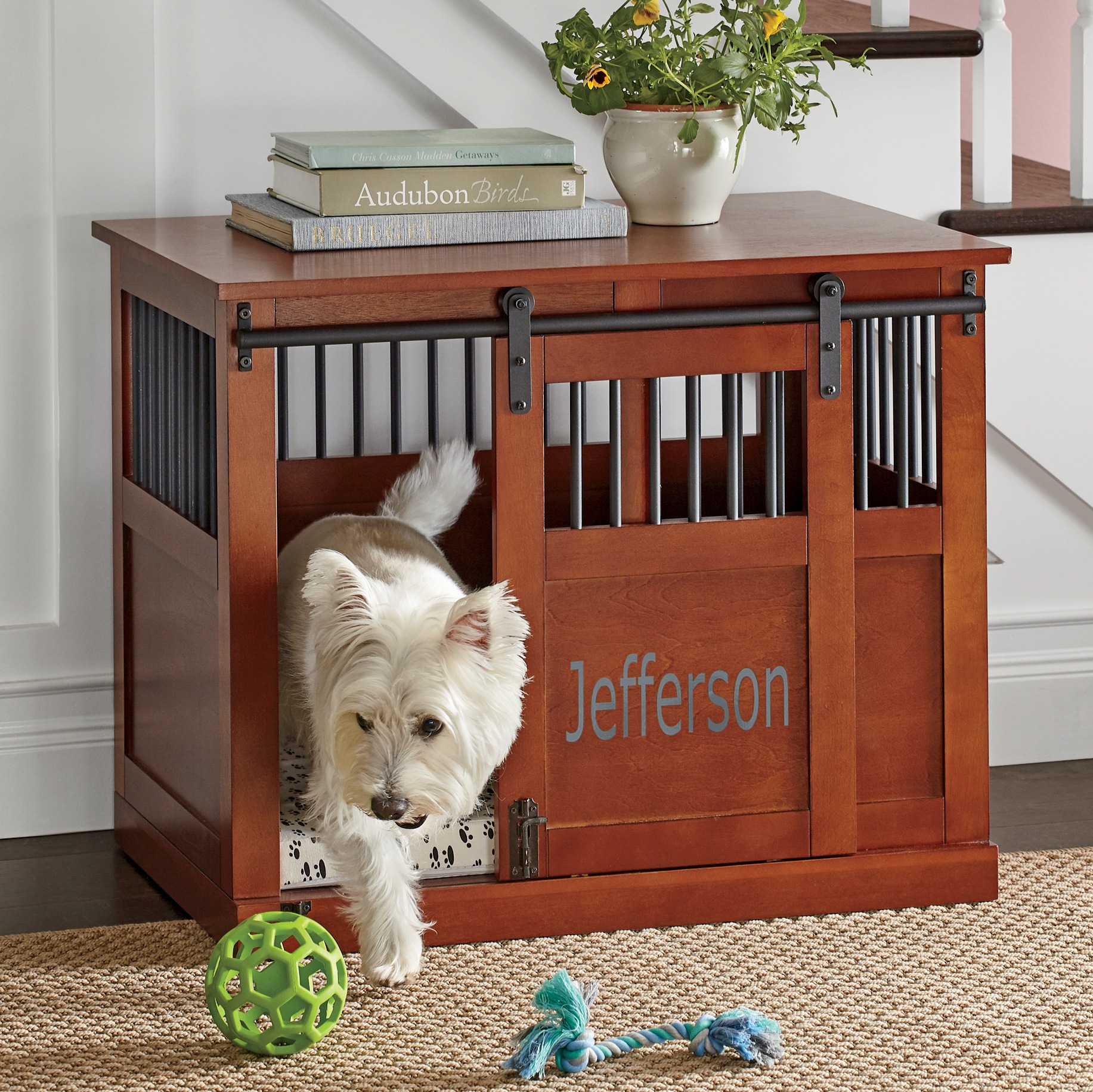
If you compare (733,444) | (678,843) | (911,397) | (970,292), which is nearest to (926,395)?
(911,397)

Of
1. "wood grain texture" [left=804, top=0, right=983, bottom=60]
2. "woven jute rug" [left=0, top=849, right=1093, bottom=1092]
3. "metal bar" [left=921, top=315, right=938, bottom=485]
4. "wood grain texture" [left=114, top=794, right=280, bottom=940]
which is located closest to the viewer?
"woven jute rug" [left=0, top=849, right=1093, bottom=1092]

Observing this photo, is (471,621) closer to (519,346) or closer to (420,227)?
(519,346)

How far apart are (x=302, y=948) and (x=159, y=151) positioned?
3.49 ft

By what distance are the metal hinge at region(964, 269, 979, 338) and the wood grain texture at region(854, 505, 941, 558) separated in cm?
19

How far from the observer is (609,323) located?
5.72ft

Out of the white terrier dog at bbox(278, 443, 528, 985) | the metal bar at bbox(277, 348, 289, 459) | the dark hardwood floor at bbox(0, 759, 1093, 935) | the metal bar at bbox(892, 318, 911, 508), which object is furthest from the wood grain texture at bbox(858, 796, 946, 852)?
the metal bar at bbox(277, 348, 289, 459)

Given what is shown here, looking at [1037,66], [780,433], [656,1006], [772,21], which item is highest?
[1037,66]

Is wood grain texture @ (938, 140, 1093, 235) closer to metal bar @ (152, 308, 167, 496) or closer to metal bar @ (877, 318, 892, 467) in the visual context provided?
metal bar @ (877, 318, 892, 467)

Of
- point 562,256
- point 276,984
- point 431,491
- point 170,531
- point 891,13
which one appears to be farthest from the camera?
point 891,13

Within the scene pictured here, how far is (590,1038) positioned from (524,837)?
29cm

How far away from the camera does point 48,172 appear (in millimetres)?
2102

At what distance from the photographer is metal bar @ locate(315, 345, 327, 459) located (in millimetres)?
2166

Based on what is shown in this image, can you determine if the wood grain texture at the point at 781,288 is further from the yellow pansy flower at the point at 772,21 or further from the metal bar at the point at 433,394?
the metal bar at the point at 433,394

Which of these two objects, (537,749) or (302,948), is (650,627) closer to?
(537,749)
